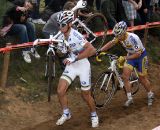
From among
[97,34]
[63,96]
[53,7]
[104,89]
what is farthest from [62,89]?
[97,34]

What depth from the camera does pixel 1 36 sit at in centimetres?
1080

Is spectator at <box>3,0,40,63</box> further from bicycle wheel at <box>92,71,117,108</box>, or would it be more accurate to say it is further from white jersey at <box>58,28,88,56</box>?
bicycle wheel at <box>92,71,117,108</box>

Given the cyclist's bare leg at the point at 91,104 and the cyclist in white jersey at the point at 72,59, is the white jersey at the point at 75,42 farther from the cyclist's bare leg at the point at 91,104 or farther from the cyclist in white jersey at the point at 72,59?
the cyclist's bare leg at the point at 91,104

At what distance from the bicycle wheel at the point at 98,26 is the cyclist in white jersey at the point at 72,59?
288cm

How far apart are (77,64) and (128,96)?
85.7 inches

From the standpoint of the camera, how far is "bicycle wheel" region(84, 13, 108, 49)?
12.3 meters

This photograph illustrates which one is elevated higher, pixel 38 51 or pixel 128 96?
pixel 38 51

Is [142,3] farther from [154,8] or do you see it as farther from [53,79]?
[53,79]

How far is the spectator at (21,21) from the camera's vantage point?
10.7 meters

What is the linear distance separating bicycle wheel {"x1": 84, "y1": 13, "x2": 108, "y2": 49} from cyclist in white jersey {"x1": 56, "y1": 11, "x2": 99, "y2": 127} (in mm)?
2876

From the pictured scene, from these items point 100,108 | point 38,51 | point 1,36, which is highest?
point 1,36

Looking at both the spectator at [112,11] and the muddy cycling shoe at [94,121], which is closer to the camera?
the muddy cycling shoe at [94,121]

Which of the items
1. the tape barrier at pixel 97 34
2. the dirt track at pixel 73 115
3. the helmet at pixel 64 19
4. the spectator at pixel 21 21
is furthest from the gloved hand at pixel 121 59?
the spectator at pixel 21 21

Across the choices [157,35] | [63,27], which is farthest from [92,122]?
[157,35]
